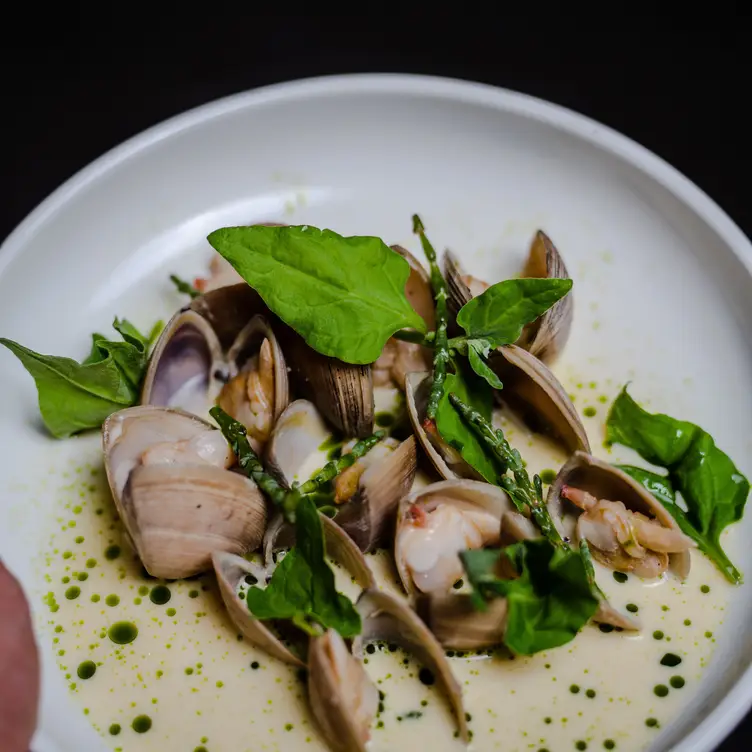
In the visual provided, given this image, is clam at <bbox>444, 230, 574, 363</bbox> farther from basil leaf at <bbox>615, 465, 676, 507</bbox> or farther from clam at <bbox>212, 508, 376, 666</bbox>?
clam at <bbox>212, 508, 376, 666</bbox>

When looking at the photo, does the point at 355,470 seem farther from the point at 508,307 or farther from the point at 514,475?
the point at 508,307

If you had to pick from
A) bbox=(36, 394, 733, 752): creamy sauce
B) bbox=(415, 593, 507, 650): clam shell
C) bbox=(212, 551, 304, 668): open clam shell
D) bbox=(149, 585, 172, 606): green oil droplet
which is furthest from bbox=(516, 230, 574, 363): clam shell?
bbox=(149, 585, 172, 606): green oil droplet

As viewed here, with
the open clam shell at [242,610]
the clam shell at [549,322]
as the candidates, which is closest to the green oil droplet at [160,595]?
the open clam shell at [242,610]

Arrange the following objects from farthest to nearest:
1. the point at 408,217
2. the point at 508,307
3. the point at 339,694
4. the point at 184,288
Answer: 1. the point at 408,217
2. the point at 184,288
3. the point at 508,307
4. the point at 339,694

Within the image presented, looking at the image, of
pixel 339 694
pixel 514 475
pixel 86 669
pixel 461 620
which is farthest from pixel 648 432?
pixel 86 669

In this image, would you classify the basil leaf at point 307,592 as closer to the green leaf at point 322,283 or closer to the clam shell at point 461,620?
the clam shell at point 461,620

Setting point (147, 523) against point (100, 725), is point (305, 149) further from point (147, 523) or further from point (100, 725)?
point (100, 725)

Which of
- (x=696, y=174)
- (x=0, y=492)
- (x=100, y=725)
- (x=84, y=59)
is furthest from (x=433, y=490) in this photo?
(x=84, y=59)

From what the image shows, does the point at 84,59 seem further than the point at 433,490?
Yes
